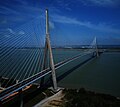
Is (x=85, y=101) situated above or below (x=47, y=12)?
below

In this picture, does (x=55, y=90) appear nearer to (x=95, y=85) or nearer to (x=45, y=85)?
(x=45, y=85)

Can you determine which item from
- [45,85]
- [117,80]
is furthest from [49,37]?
[117,80]

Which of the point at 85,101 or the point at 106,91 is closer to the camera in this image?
the point at 85,101

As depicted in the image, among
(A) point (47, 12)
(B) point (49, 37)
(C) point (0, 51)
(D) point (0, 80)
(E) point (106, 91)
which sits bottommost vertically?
(E) point (106, 91)

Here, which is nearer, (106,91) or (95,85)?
(106,91)

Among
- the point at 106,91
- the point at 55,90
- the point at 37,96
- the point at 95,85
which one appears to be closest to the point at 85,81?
the point at 95,85

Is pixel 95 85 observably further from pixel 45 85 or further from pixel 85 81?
pixel 45 85

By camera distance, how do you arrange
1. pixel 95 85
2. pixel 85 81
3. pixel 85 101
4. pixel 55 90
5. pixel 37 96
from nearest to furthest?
pixel 85 101, pixel 37 96, pixel 55 90, pixel 95 85, pixel 85 81

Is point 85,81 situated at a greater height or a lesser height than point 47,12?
lesser

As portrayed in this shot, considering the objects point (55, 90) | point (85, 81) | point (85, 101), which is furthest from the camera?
point (85, 81)
